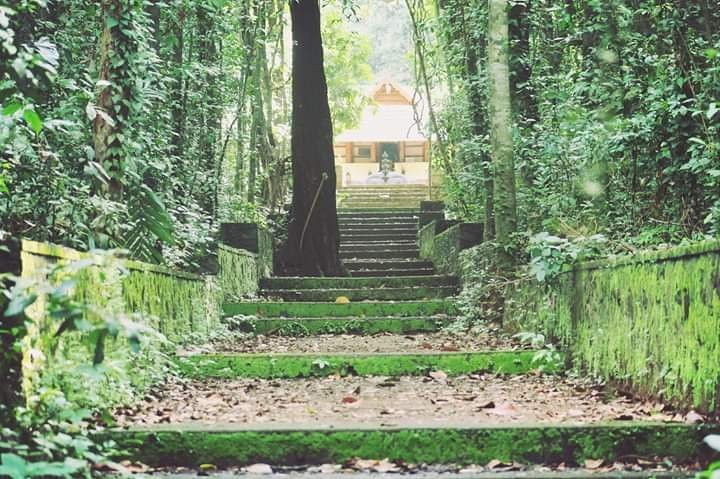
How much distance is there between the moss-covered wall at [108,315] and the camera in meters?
2.92

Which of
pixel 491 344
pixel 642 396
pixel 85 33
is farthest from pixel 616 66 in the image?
pixel 85 33

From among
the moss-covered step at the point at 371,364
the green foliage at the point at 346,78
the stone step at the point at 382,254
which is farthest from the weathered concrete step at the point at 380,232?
the moss-covered step at the point at 371,364

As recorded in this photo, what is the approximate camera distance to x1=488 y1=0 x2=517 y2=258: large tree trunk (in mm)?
6758

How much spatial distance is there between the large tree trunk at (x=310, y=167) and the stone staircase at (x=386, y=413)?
4.04 m

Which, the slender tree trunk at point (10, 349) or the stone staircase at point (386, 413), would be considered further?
the stone staircase at point (386, 413)

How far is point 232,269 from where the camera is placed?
8383 millimetres

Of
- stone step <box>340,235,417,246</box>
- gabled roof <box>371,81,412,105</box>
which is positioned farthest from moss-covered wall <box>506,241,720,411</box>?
gabled roof <box>371,81,412,105</box>

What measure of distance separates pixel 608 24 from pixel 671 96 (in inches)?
58.6

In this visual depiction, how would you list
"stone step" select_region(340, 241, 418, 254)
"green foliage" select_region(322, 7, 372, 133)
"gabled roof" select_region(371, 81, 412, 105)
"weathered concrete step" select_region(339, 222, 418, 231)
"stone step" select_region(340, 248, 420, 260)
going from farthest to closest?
"gabled roof" select_region(371, 81, 412, 105), "green foliage" select_region(322, 7, 372, 133), "weathered concrete step" select_region(339, 222, 418, 231), "stone step" select_region(340, 241, 418, 254), "stone step" select_region(340, 248, 420, 260)

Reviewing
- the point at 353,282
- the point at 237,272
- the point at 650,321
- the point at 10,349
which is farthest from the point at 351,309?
the point at 10,349

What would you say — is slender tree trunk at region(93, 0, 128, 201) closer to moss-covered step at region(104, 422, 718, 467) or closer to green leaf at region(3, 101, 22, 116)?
green leaf at region(3, 101, 22, 116)

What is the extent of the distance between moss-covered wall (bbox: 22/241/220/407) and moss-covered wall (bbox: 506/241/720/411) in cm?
217

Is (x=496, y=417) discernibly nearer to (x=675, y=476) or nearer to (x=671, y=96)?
(x=675, y=476)

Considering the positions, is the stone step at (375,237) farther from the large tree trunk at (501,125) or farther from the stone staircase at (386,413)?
the large tree trunk at (501,125)
